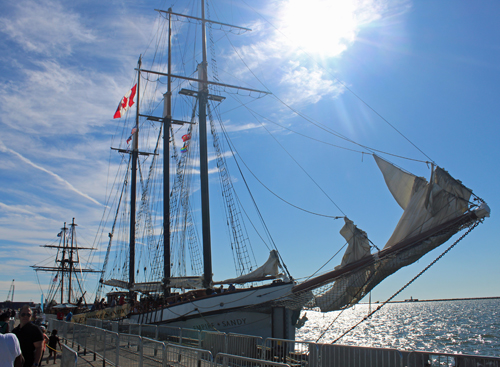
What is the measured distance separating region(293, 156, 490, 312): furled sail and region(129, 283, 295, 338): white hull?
216 centimetres

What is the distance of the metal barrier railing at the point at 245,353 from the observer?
7039mm

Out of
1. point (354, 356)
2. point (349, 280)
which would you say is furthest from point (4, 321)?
point (349, 280)

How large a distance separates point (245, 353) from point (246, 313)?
21.3 feet

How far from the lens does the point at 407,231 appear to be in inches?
530

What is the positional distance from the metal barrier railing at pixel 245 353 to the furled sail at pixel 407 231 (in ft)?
12.7

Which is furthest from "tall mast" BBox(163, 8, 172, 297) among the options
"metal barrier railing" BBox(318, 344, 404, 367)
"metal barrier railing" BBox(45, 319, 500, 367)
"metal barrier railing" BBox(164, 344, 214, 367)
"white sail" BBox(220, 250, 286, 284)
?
"metal barrier railing" BBox(318, 344, 404, 367)

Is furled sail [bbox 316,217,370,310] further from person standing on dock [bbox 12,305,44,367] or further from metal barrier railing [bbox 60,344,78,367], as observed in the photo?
person standing on dock [bbox 12,305,44,367]

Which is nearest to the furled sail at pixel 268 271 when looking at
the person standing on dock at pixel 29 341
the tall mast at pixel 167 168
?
the tall mast at pixel 167 168

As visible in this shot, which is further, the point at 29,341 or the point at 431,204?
the point at 431,204

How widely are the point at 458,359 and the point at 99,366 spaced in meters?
10.2

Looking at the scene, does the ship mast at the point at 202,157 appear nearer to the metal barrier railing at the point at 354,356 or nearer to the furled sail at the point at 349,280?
the furled sail at the point at 349,280

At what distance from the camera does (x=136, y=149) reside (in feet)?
143

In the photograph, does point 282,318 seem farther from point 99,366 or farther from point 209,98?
point 209,98

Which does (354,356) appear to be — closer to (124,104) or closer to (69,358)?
(69,358)
